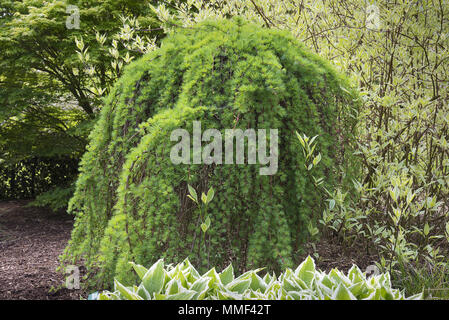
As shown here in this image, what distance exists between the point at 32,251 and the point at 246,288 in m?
3.94

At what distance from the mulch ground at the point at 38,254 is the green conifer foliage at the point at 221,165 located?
697 millimetres

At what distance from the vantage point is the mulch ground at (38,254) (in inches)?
120

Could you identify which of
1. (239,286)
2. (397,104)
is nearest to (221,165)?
(239,286)

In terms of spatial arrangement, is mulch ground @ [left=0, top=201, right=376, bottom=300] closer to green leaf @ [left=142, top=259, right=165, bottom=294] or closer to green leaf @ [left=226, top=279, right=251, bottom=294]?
green leaf @ [left=226, top=279, right=251, bottom=294]

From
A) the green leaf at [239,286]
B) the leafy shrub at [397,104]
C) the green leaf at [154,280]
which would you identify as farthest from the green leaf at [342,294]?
the leafy shrub at [397,104]

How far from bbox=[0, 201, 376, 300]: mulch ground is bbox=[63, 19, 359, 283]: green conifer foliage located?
0.70 metres

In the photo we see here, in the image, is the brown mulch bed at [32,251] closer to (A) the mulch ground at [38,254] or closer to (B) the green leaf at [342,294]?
(A) the mulch ground at [38,254]

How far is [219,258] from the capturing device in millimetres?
2209

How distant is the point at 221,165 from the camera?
2.05m

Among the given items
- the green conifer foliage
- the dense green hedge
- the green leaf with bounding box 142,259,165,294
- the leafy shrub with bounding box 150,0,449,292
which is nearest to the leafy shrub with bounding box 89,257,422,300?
the green leaf with bounding box 142,259,165,294

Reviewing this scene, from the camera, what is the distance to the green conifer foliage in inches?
79.5

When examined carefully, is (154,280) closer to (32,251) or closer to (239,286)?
(239,286)

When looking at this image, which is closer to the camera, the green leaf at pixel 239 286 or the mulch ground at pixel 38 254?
the green leaf at pixel 239 286
